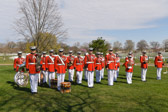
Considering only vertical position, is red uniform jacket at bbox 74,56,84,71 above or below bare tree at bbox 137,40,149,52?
below

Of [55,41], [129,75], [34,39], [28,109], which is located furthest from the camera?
[55,41]

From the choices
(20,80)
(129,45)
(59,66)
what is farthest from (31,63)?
(129,45)

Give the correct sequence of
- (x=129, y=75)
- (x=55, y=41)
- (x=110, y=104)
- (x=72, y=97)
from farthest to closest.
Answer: (x=55, y=41) → (x=129, y=75) → (x=72, y=97) → (x=110, y=104)

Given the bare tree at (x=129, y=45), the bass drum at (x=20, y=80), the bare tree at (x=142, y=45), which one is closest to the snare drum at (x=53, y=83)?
the bass drum at (x=20, y=80)

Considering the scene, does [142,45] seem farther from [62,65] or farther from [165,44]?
[62,65]

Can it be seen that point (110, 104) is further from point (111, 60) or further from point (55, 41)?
point (55, 41)

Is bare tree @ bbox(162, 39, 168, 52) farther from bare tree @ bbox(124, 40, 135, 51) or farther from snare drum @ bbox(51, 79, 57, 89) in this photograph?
snare drum @ bbox(51, 79, 57, 89)

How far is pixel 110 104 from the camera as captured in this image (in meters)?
6.51

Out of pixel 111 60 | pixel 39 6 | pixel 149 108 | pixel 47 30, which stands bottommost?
pixel 149 108

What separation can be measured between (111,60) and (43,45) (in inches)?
244

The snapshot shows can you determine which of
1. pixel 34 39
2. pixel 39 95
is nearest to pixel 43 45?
pixel 34 39

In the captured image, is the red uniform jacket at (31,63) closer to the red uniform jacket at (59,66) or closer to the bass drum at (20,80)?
the red uniform jacket at (59,66)

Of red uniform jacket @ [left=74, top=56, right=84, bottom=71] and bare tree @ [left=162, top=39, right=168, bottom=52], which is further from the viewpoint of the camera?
bare tree @ [left=162, top=39, right=168, bottom=52]

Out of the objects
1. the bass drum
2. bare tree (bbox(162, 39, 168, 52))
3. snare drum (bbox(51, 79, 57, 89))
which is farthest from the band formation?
bare tree (bbox(162, 39, 168, 52))
